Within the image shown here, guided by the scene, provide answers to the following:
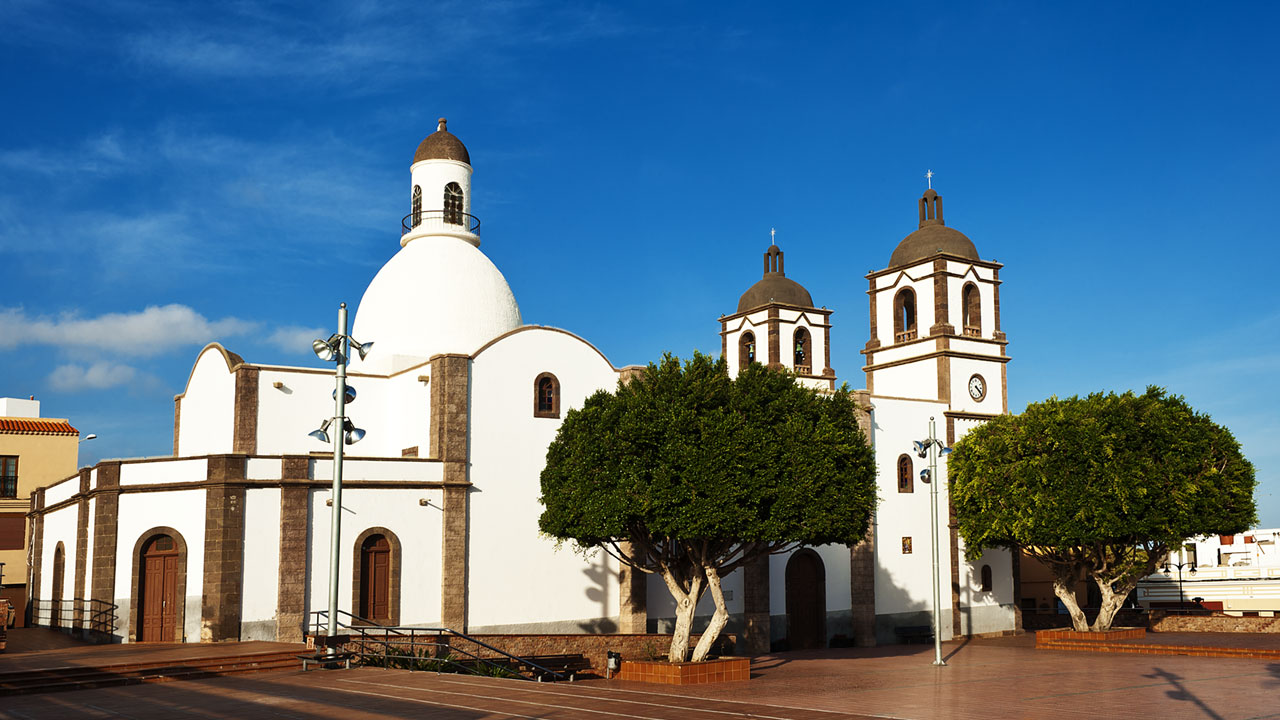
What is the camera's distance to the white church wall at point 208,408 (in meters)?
31.1

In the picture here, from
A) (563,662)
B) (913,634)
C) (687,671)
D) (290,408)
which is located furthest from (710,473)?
(913,634)

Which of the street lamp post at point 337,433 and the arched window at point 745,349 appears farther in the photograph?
the arched window at point 745,349

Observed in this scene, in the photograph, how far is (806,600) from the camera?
37969 millimetres

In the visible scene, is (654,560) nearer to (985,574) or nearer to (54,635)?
(54,635)

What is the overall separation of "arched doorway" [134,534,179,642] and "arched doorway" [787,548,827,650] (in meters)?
19.9

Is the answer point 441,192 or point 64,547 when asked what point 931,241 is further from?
point 64,547

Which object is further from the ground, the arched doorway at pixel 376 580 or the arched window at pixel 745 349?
the arched window at pixel 745 349

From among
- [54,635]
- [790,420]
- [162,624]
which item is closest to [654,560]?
[790,420]

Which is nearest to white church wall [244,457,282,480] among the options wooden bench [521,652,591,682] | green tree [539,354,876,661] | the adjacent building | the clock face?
green tree [539,354,876,661]

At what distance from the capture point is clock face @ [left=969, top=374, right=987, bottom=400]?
42.0m

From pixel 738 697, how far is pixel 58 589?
915 inches

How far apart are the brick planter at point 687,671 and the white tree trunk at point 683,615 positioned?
3.29ft

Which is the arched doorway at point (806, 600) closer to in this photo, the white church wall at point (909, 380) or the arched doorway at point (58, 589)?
the white church wall at point (909, 380)

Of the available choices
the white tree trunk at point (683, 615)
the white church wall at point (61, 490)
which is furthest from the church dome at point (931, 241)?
the white church wall at point (61, 490)
